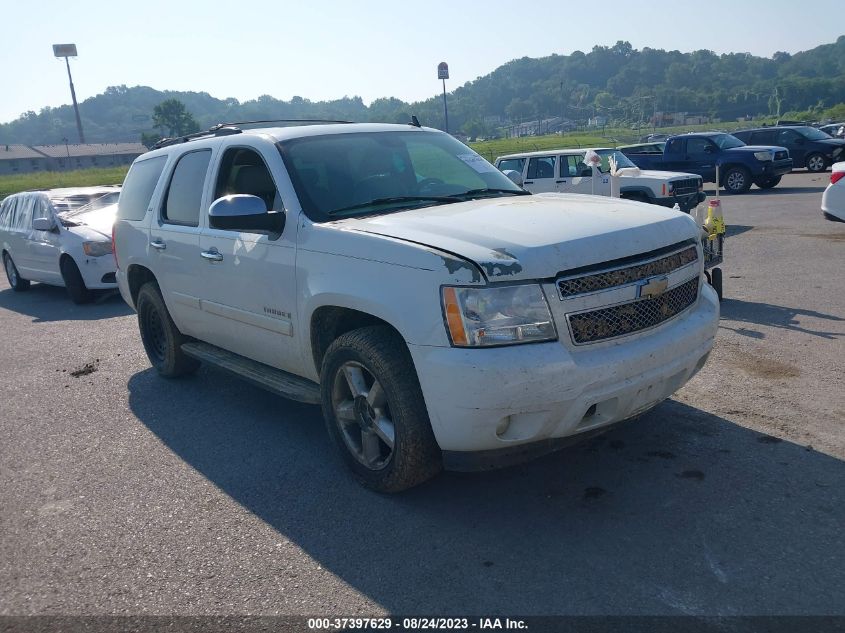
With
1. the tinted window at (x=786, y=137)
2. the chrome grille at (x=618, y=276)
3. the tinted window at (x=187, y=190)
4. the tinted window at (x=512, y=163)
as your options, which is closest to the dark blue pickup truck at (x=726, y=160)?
the tinted window at (x=786, y=137)

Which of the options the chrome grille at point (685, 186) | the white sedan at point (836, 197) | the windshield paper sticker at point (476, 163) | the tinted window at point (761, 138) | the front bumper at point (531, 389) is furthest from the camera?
the tinted window at point (761, 138)

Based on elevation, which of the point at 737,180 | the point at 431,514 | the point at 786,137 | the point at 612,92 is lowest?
the point at 737,180

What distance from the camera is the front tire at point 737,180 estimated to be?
861 inches

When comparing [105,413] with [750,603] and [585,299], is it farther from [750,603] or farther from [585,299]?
[750,603]

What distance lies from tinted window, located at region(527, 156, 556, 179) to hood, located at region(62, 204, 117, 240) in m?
8.55

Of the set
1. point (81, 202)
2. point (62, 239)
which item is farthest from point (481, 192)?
point (81, 202)

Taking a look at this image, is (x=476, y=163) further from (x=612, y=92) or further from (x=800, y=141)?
(x=612, y=92)

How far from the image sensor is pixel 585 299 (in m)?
3.55

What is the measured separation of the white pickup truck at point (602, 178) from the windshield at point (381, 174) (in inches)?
360

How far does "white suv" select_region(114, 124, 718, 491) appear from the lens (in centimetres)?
346

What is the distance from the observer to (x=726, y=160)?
73.0ft

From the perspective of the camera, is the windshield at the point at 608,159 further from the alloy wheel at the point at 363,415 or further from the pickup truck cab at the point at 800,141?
the alloy wheel at the point at 363,415

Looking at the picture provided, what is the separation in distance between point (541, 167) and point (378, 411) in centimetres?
1325

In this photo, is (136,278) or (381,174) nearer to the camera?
(381,174)
